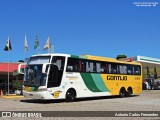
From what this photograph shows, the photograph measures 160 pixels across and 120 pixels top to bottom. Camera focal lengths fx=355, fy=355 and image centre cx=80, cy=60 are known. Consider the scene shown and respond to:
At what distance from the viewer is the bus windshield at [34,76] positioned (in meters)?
21.0

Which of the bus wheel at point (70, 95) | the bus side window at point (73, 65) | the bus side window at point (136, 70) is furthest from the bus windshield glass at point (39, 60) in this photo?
the bus side window at point (136, 70)

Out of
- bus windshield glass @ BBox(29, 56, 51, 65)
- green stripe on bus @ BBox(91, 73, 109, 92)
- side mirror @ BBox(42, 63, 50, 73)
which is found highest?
bus windshield glass @ BBox(29, 56, 51, 65)

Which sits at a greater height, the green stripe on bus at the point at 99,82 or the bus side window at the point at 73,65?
the bus side window at the point at 73,65

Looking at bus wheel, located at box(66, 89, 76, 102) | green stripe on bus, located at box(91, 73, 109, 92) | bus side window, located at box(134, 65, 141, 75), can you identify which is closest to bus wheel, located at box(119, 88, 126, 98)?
bus side window, located at box(134, 65, 141, 75)

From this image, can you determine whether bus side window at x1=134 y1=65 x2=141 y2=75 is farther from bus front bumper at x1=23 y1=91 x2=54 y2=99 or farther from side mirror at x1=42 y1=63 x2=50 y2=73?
side mirror at x1=42 y1=63 x2=50 y2=73

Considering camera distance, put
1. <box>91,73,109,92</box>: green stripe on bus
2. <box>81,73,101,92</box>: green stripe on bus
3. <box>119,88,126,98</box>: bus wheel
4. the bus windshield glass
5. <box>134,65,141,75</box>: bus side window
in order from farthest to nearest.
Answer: <box>134,65,141,75</box>: bus side window
<box>119,88,126,98</box>: bus wheel
<box>91,73,109,92</box>: green stripe on bus
<box>81,73,101,92</box>: green stripe on bus
the bus windshield glass

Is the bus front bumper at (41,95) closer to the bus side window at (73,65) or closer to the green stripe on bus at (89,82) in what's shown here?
the bus side window at (73,65)

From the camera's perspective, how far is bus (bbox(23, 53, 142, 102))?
21062mm

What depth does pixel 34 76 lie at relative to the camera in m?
21.4

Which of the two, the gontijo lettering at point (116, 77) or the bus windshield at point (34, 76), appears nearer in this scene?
the bus windshield at point (34, 76)

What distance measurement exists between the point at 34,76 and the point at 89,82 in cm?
453

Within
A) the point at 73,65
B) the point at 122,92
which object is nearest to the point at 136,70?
the point at 122,92

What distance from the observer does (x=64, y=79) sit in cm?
2194

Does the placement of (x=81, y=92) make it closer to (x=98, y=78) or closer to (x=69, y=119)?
(x=98, y=78)
